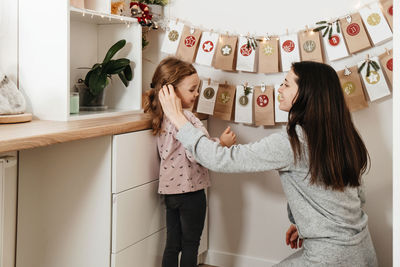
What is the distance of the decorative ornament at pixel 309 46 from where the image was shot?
84.0 inches

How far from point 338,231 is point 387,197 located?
68 cm

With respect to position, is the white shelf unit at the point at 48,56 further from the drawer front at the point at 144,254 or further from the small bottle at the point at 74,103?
the drawer front at the point at 144,254

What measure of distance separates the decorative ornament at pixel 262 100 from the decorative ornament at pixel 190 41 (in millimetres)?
438

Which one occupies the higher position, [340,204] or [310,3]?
[310,3]

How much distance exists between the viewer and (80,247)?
70.9 inches

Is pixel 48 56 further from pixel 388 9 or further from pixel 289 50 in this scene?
pixel 388 9

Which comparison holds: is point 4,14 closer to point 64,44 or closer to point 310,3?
point 64,44

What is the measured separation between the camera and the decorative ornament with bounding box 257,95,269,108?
7.32ft

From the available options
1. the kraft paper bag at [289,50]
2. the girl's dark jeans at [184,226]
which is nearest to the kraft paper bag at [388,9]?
the kraft paper bag at [289,50]

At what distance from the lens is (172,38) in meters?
2.37

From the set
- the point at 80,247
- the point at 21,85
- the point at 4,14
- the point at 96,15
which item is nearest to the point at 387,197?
the point at 80,247

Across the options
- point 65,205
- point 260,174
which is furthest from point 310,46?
point 65,205

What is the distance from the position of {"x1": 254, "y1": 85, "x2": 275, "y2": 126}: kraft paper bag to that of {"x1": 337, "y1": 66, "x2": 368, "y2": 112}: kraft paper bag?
347 mm

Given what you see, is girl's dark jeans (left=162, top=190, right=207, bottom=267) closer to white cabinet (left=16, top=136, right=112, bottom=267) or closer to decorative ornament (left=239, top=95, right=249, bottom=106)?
white cabinet (left=16, top=136, right=112, bottom=267)
